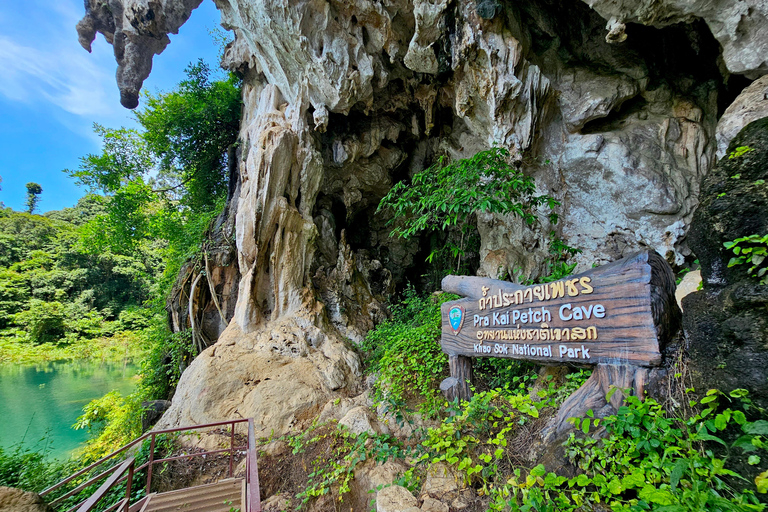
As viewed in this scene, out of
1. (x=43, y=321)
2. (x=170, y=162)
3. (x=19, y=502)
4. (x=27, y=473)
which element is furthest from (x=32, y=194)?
Result: (x=19, y=502)

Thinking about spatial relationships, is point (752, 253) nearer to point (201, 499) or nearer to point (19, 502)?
point (19, 502)

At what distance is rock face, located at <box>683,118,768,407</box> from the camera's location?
1.42 m

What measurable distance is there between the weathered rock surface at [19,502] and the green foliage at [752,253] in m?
3.59

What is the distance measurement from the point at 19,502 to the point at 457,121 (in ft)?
27.8

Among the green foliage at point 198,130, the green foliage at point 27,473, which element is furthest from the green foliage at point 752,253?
the green foliage at point 198,130

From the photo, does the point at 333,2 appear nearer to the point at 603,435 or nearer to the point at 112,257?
the point at 603,435

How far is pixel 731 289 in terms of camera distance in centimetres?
153

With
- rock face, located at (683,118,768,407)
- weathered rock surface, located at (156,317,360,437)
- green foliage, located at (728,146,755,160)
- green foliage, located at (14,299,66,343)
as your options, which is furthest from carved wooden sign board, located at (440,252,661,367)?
green foliage, located at (14,299,66,343)

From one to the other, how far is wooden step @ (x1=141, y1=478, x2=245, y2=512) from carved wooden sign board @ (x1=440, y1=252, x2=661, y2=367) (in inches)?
120

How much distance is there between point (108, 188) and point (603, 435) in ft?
41.6

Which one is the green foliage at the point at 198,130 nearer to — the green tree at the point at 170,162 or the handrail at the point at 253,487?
the green tree at the point at 170,162

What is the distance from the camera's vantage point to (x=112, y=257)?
17.4 meters

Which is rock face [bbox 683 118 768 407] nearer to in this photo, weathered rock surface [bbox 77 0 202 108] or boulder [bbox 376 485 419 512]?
boulder [bbox 376 485 419 512]

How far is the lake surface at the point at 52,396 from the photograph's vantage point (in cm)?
911
